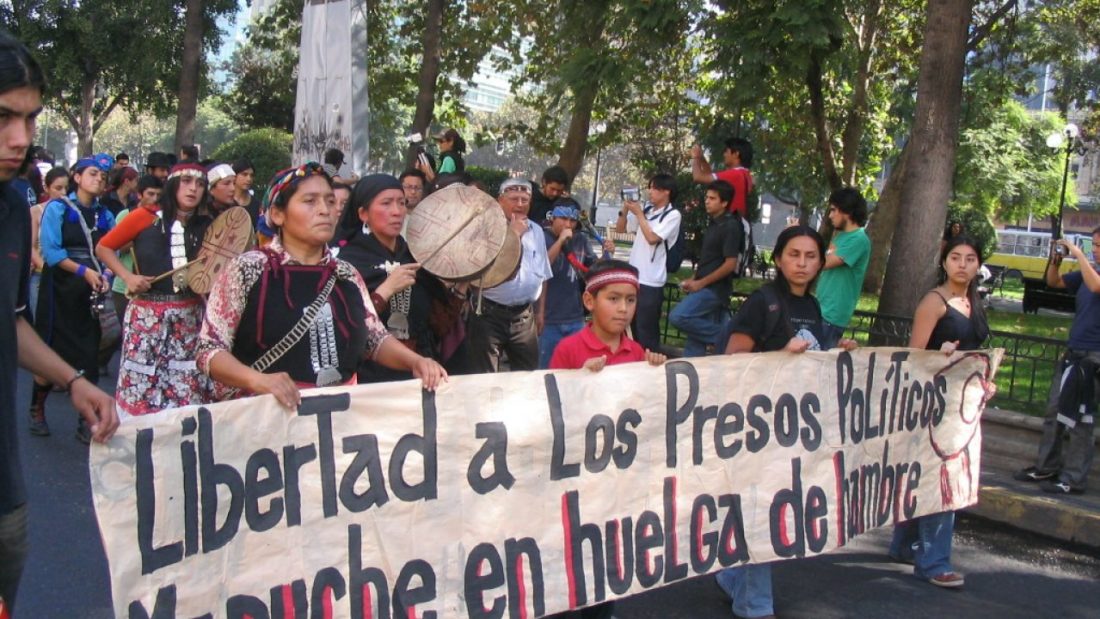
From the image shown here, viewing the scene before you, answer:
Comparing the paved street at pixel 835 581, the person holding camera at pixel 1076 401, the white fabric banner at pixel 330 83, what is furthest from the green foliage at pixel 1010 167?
the paved street at pixel 835 581

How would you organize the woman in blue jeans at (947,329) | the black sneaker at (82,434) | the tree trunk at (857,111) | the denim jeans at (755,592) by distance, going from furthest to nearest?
the tree trunk at (857,111) → the black sneaker at (82,434) → the woman in blue jeans at (947,329) → the denim jeans at (755,592)

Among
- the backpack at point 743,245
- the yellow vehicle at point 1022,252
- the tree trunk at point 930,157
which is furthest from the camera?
the yellow vehicle at point 1022,252

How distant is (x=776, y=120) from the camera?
17.6 meters

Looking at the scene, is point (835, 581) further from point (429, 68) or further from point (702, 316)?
point (429, 68)

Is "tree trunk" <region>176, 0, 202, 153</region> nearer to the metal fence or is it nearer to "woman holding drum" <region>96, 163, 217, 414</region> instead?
"woman holding drum" <region>96, 163, 217, 414</region>

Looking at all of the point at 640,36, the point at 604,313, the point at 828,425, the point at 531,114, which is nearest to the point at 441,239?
the point at 604,313

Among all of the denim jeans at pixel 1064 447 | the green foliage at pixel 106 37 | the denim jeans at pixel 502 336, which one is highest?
the green foliage at pixel 106 37

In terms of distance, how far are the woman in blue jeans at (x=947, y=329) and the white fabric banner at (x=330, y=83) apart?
7.17 meters

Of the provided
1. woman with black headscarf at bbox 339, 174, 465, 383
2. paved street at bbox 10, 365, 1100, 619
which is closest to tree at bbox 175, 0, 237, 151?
paved street at bbox 10, 365, 1100, 619

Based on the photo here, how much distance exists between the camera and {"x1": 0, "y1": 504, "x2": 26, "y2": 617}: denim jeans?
2592 millimetres

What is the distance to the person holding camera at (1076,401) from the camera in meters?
6.91

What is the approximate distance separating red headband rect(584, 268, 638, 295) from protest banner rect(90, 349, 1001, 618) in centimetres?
37

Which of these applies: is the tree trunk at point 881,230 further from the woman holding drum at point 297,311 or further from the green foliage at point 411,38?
the woman holding drum at point 297,311

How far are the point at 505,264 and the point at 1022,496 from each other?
3.66 metres
